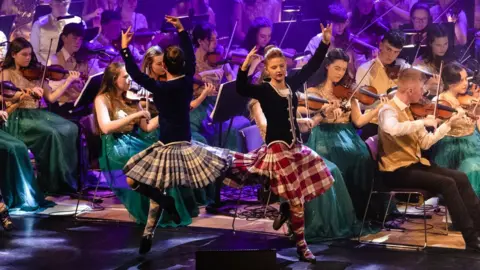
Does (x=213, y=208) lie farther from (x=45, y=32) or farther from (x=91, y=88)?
(x=45, y=32)

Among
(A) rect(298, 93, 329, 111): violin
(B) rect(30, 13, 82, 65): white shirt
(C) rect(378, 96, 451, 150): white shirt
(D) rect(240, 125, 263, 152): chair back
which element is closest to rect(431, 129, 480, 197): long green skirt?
(C) rect(378, 96, 451, 150): white shirt

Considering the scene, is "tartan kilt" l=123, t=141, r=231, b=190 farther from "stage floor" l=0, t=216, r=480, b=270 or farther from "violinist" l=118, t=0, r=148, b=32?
"violinist" l=118, t=0, r=148, b=32

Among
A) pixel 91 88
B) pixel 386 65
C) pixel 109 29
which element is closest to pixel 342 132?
pixel 386 65

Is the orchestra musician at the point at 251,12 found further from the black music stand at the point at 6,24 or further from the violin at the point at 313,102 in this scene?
the violin at the point at 313,102

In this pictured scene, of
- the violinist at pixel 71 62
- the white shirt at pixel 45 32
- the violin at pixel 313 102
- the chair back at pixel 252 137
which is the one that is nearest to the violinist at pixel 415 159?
A: the violin at pixel 313 102

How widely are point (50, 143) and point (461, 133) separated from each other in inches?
152

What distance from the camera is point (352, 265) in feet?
16.8

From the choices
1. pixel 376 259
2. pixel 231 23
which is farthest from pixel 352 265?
pixel 231 23

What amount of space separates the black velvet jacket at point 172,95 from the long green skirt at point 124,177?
1106 millimetres

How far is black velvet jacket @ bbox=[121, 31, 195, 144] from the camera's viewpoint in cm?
533

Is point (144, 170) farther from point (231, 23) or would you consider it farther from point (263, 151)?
point (231, 23)

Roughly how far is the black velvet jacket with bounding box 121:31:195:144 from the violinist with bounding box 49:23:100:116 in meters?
2.62

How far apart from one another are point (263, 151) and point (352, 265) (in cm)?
98

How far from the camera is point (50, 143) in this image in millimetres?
7504
